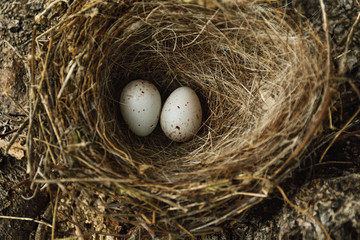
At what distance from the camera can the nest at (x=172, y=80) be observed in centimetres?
128

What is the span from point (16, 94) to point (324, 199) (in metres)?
1.58

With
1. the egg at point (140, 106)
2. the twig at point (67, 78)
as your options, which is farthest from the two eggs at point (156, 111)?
the twig at point (67, 78)

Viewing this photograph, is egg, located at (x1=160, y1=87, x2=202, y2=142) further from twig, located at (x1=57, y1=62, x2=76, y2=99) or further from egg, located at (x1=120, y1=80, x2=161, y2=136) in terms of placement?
twig, located at (x1=57, y1=62, x2=76, y2=99)

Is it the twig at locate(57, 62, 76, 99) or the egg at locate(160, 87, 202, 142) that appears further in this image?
the egg at locate(160, 87, 202, 142)

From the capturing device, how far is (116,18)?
1528 mm

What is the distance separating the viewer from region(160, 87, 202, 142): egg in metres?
1.67

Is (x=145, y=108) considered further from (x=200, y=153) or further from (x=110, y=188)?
(x=110, y=188)

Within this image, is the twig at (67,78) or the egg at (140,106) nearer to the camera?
the twig at (67,78)

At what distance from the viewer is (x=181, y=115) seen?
1.67m

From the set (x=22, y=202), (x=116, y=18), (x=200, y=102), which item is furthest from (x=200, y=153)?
(x=22, y=202)

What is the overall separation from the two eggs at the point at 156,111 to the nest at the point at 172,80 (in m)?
0.08

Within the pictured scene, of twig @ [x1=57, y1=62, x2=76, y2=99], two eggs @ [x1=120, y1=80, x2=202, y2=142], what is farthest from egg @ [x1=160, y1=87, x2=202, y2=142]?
twig @ [x1=57, y1=62, x2=76, y2=99]

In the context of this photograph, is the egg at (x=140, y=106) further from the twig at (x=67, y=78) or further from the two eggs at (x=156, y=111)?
the twig at (x=67, y=78)

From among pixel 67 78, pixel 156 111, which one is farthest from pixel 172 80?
pixel 67 78
